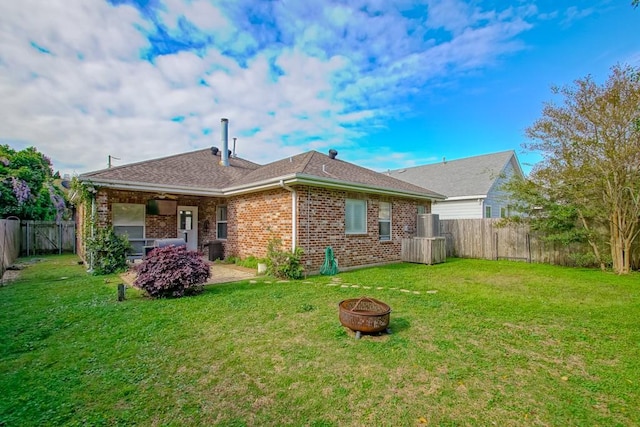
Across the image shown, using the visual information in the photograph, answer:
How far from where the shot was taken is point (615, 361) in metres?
3.36

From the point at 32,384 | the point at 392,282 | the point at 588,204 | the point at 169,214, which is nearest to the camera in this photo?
the point at 32,384

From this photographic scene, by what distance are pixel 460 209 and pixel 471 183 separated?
1.71 meters

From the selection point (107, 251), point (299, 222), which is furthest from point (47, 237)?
point (299, 222)

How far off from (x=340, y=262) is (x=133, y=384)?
7.05 meters

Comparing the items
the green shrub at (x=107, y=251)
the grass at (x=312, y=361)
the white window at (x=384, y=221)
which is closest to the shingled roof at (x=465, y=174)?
the white window at (x=384, y=221)

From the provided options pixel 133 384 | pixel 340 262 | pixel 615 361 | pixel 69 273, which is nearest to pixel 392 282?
pixel 340 262

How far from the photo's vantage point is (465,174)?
18.8 meters

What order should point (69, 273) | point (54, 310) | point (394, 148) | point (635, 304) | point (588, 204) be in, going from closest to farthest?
point (54, 310)
point (635, 304)
point (69, 273)
point (588, 204)
point (394, 148)

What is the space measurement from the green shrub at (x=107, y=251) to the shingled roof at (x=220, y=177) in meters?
1.59

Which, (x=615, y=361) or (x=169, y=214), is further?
(x=169, y=214)

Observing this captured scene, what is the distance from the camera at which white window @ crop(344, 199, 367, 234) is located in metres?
9.83

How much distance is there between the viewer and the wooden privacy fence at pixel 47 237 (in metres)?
14.8

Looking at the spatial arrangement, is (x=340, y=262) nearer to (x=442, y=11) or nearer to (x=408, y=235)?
(x=408, y=235)

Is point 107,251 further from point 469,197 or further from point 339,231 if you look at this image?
point 469,197
